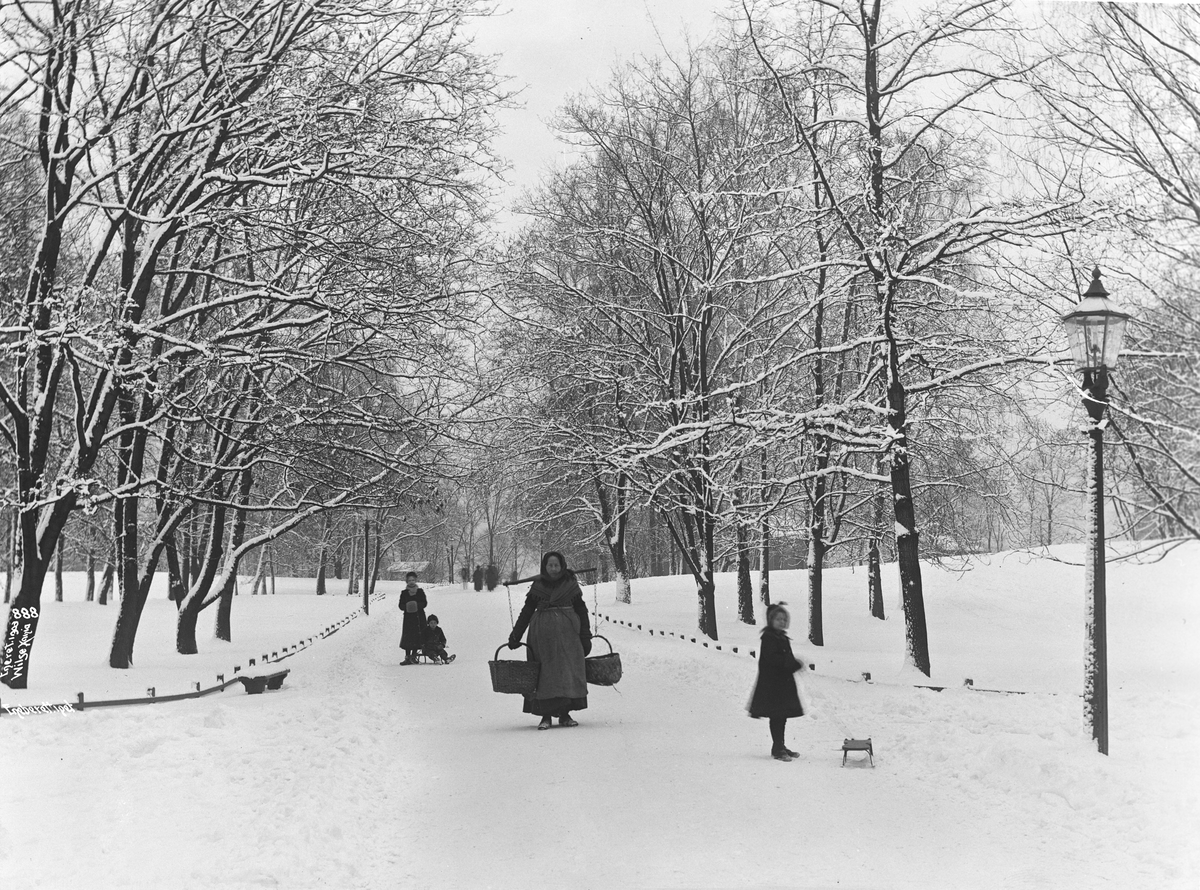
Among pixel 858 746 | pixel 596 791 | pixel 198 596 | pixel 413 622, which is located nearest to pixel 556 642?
pixel 596 791

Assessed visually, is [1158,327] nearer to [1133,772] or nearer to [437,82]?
[1133,772]

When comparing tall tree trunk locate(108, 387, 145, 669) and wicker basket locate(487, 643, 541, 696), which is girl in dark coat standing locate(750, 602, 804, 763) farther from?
tall tree trunk locate(108, 387, 145, 669)

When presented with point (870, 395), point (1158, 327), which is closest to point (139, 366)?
point (1158, 327)

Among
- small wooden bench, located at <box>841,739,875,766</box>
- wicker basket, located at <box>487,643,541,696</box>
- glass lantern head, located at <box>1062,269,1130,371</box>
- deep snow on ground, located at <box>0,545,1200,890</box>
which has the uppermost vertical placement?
glass lantern head, located at <box>1062,269,1130,371</box>

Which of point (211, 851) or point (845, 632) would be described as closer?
point (211, 851)

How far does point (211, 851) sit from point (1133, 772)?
7.68m

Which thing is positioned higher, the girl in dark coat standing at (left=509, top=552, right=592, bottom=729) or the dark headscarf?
the dark headscarf

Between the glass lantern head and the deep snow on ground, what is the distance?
3721 mm

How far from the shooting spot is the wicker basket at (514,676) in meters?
12.2

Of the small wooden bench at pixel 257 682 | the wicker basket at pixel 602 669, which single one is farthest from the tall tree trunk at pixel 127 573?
the wicker basket at pixel 602 669

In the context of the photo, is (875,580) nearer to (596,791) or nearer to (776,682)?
(776,682)

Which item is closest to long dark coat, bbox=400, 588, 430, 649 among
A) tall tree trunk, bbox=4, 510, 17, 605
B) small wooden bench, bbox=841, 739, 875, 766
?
tall tree trunk, bbox=4, 510, 17, 605

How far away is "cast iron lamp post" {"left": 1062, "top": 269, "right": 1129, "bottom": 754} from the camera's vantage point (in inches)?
396

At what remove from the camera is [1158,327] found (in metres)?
13.8
